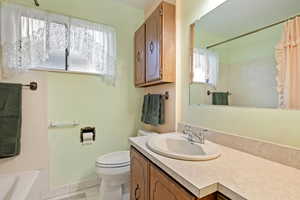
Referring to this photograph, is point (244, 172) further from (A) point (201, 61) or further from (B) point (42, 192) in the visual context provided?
(B) point (42, 192)

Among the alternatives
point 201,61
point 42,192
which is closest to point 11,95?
point 42,192

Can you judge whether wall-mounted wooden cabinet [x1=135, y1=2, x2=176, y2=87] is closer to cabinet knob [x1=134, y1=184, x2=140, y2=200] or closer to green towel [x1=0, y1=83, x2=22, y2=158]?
cabinet knob [x1=134, y1=184, x2=140, y2=200]

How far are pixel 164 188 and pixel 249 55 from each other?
1.00 meters

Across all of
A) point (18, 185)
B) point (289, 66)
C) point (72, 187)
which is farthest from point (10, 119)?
point (289, 66)

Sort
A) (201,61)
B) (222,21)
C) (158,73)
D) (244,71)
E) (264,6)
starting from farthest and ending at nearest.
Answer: (158,73), (201,61), (222,21), (244,71), (264,6)

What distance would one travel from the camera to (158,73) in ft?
5.29

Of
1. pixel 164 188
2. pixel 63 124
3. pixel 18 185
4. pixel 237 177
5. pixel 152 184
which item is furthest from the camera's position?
pixel 63 124

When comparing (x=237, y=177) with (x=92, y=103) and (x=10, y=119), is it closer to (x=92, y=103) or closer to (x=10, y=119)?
(x=92, y=103)

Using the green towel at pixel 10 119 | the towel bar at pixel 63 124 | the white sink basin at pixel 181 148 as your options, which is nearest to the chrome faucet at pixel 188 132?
the white sink basin at pixel 181 148

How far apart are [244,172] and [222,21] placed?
3.67ft

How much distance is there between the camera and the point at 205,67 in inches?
56.1

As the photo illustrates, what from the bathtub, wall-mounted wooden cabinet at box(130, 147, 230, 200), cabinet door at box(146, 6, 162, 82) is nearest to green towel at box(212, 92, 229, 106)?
cabinet door at box(146, 6, 162, 82)

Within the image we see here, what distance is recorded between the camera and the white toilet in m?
1.54

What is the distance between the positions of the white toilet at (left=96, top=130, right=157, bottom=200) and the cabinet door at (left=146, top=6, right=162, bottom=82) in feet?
3.14
